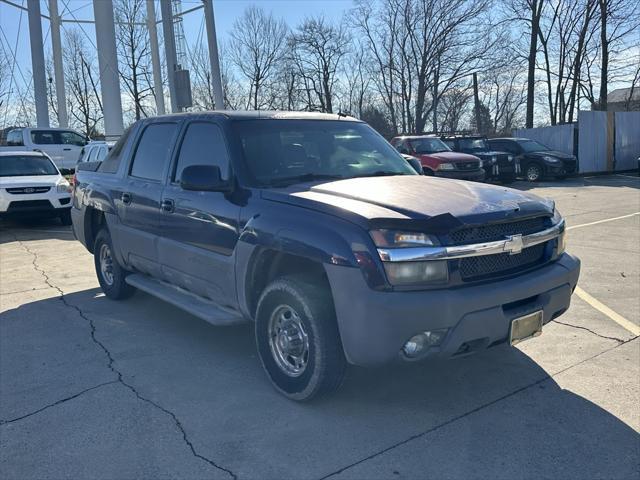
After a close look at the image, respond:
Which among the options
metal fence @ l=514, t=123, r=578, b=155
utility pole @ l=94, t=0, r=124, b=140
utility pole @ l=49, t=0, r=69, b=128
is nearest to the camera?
utility pole @ l=94, t=0, r=124, b=140

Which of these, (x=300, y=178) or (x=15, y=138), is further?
(x=15, y=138)

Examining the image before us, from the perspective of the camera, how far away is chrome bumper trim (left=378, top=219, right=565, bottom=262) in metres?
3.19

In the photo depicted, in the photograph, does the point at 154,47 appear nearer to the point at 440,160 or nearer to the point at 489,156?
the point at 489,156

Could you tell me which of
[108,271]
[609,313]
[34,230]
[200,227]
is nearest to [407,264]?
[200,227]

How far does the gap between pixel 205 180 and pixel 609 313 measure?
13.1 feet

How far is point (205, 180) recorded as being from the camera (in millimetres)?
4059

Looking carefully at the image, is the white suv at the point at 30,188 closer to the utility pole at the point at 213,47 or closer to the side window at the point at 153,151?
the side window at the point at 153,151

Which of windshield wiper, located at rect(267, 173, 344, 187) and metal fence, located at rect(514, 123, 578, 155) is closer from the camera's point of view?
windshield wiper, located at rect(267, 173, 344, 187)

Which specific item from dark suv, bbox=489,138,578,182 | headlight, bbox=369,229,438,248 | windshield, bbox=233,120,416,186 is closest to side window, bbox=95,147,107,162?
windshield, bbox=233,120,416,186

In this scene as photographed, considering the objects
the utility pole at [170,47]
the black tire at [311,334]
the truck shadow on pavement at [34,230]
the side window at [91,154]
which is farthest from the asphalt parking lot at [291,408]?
the utility pole at [170,47]

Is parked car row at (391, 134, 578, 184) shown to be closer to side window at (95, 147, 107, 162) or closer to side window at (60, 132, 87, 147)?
side window at (95, 147, 107, 162)

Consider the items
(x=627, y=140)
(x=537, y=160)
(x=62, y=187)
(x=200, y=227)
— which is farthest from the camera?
(x=627, y=140)

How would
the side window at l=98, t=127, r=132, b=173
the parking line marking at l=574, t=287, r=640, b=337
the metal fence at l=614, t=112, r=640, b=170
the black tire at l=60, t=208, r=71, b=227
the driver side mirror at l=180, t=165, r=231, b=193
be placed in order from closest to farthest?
the driver side mirror at l=180, t=165, r=231, b=193
the parking line marking at l=574, t=287, r=640, b=337
the side window at l=98, t=127, r=132, b=173
the black tire at l=60, t=208, r=71, b=227
the metal fence at l=614, t=112, r=640, b=170

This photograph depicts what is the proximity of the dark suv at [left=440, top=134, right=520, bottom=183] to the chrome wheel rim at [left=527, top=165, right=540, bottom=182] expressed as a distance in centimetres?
42
